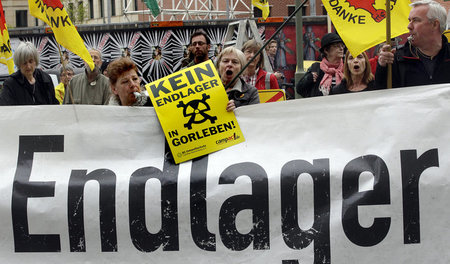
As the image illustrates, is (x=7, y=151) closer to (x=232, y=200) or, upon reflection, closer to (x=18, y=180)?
(x=18, y=180)

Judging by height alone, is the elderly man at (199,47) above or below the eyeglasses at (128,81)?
above

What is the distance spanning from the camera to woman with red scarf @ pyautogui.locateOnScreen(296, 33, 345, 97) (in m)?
6.55

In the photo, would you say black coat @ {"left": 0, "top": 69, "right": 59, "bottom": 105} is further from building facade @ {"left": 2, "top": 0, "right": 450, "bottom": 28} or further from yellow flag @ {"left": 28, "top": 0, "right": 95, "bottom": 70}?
building facade @ {"left": 2, "top": 0, "right": 450, "bottom": 28}

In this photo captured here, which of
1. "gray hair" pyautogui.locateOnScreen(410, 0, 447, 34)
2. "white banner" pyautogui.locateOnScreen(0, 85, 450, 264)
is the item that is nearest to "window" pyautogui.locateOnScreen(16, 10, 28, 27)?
"white banner" pyautogui.locateOnScreen(0, 85, 450, 264)

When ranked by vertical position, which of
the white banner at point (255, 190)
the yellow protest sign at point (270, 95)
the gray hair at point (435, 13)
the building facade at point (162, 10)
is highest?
the building facade at point (162, 10)

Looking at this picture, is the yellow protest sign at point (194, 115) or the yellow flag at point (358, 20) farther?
the yellow flag at point (358, 20)

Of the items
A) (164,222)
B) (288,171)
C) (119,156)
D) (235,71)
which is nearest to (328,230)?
(288,171)

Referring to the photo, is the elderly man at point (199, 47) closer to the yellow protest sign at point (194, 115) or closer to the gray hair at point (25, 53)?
the gray hair at point (25, 53)

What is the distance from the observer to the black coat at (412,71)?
4.75 metres

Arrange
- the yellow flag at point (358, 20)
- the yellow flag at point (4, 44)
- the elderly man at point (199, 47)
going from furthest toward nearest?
1. the elderly man at point (199, 47)
2. the yellow flag at point (4, 44)
3. the yellow flag at point (358, 20)

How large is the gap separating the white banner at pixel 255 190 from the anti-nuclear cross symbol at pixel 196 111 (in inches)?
7.2

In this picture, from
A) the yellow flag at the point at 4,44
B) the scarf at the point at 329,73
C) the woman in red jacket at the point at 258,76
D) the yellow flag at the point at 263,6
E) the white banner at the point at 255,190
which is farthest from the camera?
the yellow flag at the point at 263,6

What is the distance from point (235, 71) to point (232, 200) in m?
1.34

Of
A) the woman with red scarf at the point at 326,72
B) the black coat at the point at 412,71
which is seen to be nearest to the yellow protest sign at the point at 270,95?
the woman with red scarf at the point at 326,72
